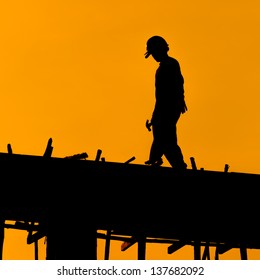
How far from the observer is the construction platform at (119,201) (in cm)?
1108

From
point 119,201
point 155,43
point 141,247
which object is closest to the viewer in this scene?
point 119,201

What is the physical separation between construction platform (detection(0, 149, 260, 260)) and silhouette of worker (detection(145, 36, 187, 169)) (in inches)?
61.1

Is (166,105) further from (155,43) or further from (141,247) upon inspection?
(141,247)

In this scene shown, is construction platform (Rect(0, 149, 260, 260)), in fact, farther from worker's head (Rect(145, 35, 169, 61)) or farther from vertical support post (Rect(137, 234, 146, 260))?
worker's head (Rect(145, 35, 169, 61))

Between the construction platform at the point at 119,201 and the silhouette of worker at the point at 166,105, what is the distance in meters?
1.55

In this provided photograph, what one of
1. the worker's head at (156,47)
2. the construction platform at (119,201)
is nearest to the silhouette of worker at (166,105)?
the worker's head at (156,47)

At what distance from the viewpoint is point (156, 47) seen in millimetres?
13414

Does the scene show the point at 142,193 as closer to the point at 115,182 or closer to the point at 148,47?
the point at 115,182

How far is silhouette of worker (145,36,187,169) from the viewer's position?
13422 millimetres

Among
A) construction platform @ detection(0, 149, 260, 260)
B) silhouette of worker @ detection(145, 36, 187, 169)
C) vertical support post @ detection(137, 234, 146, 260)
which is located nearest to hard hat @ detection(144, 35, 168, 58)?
silhouette of worker @ detection(145, 36, 187, 169)

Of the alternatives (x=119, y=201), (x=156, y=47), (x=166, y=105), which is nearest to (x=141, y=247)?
(x=166, y=105)

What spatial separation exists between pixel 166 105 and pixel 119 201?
2.65m
